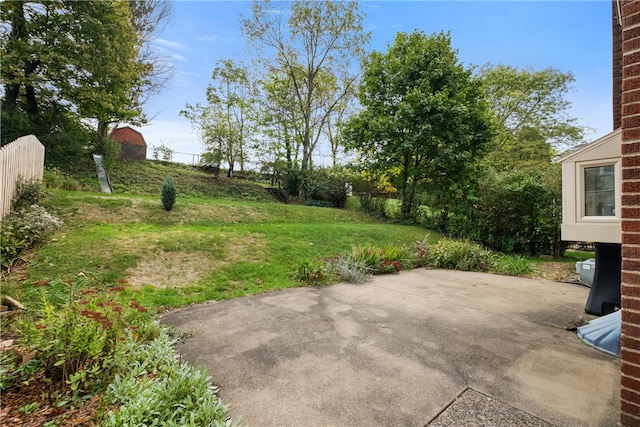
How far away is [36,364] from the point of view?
192 centimetres

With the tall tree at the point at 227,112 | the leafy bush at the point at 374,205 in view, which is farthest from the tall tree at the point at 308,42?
the leafy bush at the point at 374,205

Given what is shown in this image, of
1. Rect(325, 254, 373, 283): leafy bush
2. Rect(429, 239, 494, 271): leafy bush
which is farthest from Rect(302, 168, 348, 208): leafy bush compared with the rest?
Rect(325, 254, 373, 283): leafy bush

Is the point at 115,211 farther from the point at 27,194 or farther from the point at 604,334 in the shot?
the point at 604,334

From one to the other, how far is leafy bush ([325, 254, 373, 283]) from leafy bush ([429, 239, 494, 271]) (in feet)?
6.57

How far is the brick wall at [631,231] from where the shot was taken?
1.46 m

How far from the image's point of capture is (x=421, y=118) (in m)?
10.8

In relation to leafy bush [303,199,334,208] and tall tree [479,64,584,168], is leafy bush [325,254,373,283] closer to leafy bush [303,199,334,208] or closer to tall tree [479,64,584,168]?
leafy bush [303,199,334,208]

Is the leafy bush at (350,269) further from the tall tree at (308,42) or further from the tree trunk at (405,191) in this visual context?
the tall tree at (308,42)

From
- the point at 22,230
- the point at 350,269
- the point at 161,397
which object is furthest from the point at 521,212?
the point at 22,230

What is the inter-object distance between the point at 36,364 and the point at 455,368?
2911mm

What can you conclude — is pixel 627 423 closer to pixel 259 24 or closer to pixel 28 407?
pixel 28 407

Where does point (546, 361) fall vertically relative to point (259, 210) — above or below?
below

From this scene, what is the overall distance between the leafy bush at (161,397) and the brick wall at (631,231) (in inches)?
81.4

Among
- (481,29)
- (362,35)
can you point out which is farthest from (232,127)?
(481,29)
